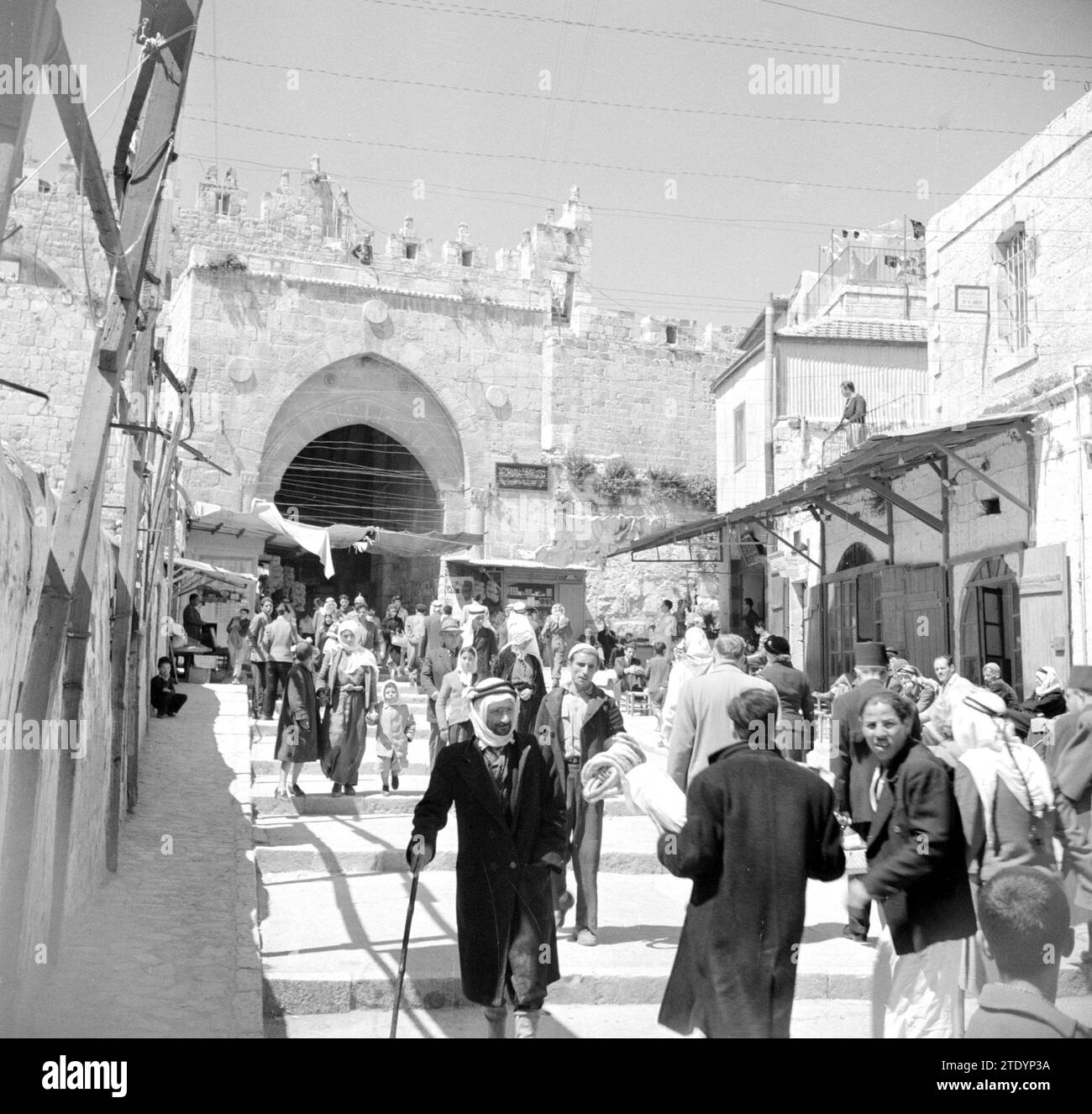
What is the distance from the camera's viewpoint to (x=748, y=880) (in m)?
3.13

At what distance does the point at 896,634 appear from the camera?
14602 millimetres

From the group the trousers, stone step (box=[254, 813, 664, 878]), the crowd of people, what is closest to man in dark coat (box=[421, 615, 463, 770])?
stone step (box=[254, 813, 664, 878])

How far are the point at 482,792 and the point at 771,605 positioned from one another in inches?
647

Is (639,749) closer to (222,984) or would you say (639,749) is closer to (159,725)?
(222,984)

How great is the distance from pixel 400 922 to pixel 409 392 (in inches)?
768

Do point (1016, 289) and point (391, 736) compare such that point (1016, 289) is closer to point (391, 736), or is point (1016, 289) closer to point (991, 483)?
point (991, 483)

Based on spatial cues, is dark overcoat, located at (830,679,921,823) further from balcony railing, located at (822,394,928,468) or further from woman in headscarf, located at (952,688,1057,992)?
balcony railing, located at (822,394,928,468)

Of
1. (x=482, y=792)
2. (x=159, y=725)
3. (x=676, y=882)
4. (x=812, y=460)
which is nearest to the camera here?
(x=482, y=792)

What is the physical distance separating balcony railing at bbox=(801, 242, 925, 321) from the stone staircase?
52.1 ft

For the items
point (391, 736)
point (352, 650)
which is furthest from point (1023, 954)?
point (391, 736)

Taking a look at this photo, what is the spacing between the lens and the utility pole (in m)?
4.11

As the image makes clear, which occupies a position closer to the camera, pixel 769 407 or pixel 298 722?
pixel 298 722

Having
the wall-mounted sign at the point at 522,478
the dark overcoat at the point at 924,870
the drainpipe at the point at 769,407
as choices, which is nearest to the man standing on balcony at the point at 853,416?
the drainpipe at the point at 769,407
